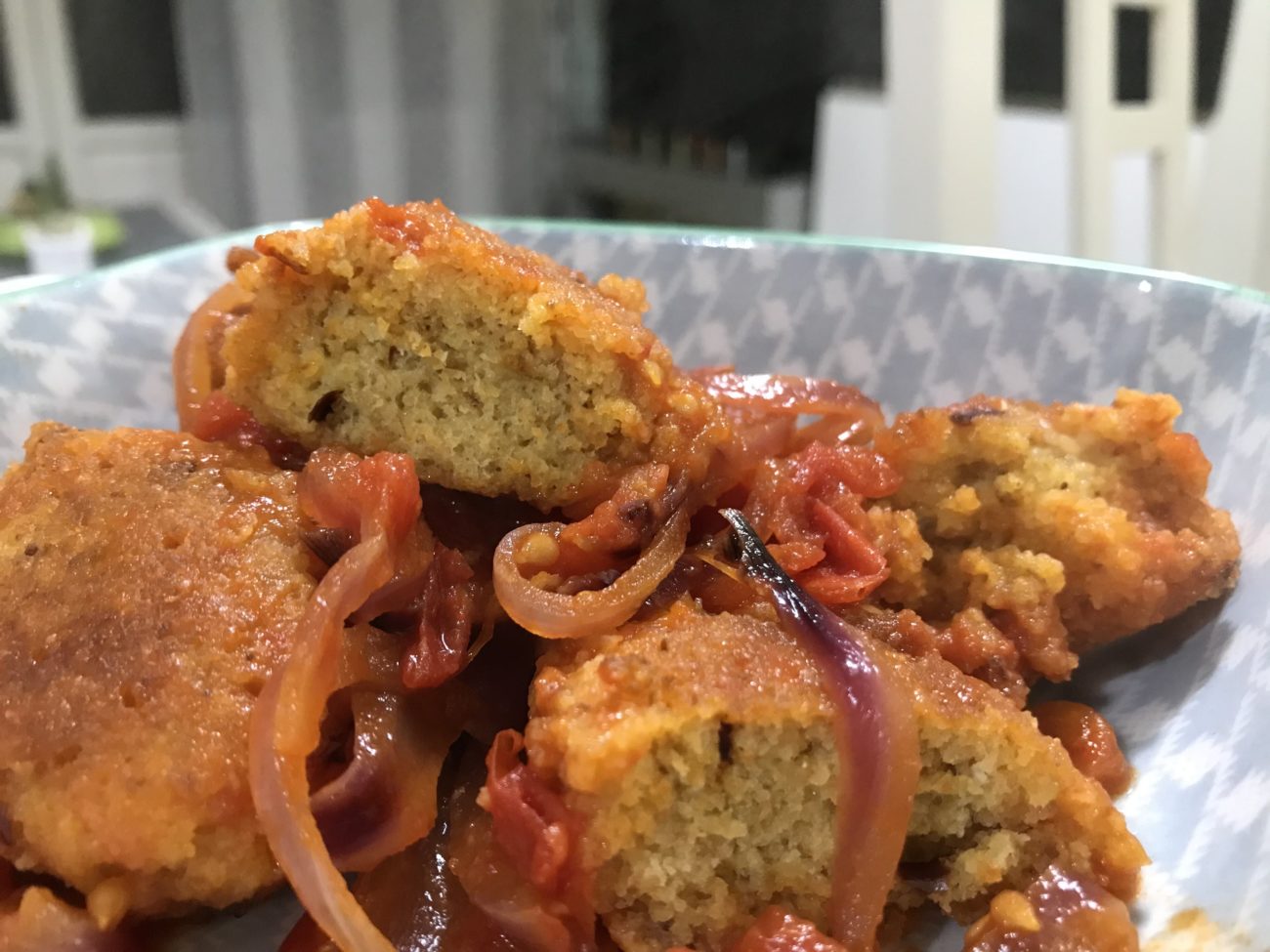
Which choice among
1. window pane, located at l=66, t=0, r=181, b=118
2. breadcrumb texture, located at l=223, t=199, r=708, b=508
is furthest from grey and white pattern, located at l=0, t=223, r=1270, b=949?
window pane, located at l=66, t=0, r=181, b=118

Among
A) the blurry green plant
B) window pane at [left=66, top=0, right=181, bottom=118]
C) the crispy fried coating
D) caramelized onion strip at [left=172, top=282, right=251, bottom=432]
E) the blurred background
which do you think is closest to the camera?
the crispy fried coating

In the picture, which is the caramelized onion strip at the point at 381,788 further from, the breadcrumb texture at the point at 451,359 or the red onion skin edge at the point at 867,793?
the red onion skin edge at the point at 867,793

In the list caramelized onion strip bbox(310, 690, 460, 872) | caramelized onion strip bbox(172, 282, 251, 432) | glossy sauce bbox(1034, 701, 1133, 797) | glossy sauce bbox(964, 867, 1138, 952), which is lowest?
glossy sauce bbox(964, 867, 1138, 952)

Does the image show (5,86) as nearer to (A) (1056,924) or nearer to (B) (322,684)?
(B) (322,684)

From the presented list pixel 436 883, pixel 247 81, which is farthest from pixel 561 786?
pixel 247 81

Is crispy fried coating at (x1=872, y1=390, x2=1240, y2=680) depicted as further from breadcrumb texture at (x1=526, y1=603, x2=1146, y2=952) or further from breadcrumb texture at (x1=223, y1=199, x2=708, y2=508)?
breadcrumb texture at (x1=223, y1=199, x2=708, y2=508)

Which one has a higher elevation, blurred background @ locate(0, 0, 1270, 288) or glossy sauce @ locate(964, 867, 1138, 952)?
blurred background @ locate(0, 0, 1270, 288)

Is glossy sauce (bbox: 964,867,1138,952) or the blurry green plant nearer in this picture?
glossy sauce (bbox: 964,867,1138,952)

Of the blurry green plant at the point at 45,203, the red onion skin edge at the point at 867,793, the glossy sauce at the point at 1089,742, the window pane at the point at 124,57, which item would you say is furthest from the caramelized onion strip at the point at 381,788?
the window pane at the point at 124,57
